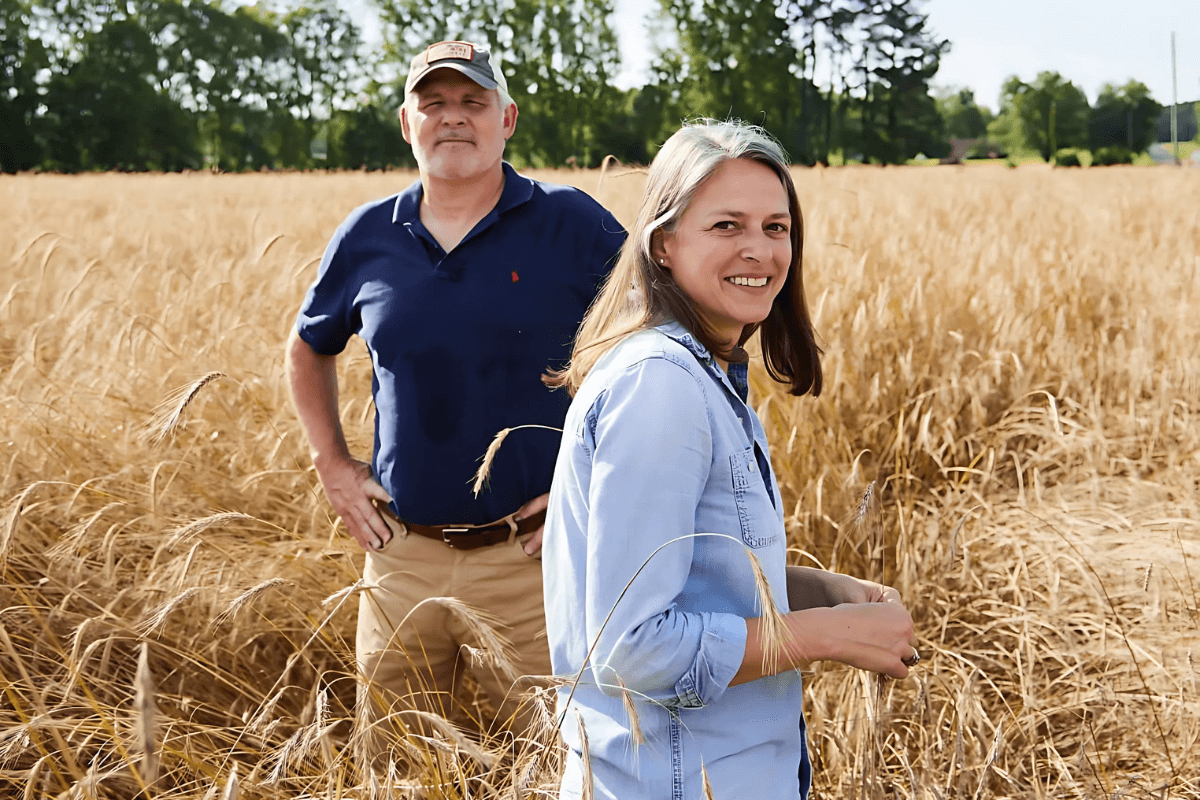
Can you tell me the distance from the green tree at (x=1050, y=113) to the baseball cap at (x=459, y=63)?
2629 inches

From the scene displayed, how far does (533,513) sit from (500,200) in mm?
715

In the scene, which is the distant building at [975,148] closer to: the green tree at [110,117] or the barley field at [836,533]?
the green tree at [110,117]

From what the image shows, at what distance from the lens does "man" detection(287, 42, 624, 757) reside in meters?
2.07

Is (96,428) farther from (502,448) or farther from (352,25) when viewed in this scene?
(352,25)

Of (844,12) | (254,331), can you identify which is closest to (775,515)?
(254,331)

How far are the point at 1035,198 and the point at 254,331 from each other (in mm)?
6575

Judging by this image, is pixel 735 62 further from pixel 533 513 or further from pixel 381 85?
pixel 533 513

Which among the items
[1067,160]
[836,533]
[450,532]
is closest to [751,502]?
[450,532]

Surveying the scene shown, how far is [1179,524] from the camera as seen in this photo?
263 cm

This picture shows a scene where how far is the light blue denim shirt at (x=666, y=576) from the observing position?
99 centimetres

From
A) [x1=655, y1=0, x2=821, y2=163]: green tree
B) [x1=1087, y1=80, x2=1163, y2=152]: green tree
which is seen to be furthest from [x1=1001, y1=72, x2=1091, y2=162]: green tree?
[x1=655, y1=0, x2=821, y2=163]: green tree

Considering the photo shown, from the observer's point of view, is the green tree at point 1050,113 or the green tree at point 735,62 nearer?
the green tree at point 735,62

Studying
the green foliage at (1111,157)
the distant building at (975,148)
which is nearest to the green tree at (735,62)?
the green foliage at (1111,157)

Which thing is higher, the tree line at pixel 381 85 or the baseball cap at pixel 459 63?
the tree line at pixel 381 85
